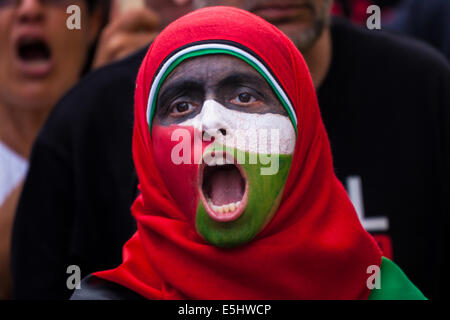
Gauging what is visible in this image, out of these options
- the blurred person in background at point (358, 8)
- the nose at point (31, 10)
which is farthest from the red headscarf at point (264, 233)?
the blurred person in background at point (358, 8)

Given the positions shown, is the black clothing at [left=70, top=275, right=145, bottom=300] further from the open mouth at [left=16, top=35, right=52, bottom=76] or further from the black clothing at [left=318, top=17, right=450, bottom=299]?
the open mouth at [left=16, top=35, right=52, bottom=76]

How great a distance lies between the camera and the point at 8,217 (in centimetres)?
407

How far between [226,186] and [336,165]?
1.33 meters

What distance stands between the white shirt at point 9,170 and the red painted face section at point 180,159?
2.04m

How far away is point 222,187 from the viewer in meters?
2.19

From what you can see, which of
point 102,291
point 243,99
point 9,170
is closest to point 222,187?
point 243,99

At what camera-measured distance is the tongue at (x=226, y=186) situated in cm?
217

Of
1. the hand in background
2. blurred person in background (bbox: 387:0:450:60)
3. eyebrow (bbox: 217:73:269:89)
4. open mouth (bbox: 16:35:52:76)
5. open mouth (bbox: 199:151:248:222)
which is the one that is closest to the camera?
open mouth (bbox: 199:151:248:222)

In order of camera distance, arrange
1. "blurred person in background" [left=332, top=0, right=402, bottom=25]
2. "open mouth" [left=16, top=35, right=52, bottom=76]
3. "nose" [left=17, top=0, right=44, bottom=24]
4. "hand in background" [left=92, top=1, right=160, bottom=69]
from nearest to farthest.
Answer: "hand in background" [left=92, top=1, right=160, bottom=69] → "nose" [left=17, top=0, right=44, bottom=24] → "open mouth" [left=16, top=35, right=52, bottom=76] → "blurred person in background" [left=332, top=0, right=402, bottom=25]

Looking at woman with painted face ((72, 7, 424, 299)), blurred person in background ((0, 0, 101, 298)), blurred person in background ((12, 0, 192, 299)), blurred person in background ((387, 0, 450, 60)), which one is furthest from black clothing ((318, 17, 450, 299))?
blurred person in background ((387, 0, 450, 60))

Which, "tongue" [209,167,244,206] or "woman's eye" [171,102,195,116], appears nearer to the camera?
"tongue" [209,167,244,206]

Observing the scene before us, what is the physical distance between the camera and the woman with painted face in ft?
7.16

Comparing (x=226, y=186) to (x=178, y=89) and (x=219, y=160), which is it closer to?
(x=219, y=160)
